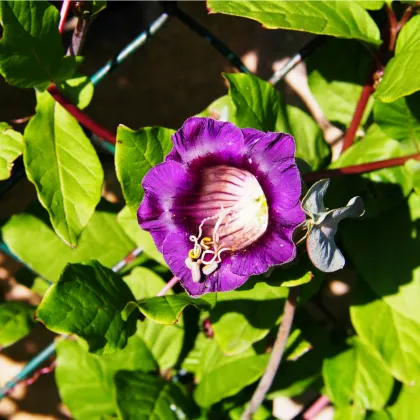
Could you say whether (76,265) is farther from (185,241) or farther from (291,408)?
(291,408)

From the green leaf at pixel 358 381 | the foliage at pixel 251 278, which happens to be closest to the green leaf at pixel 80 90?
the foliage at pixel 251 278

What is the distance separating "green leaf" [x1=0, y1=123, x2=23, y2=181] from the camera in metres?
0.78

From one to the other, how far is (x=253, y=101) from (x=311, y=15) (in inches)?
5.2

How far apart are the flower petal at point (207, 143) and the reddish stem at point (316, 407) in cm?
75

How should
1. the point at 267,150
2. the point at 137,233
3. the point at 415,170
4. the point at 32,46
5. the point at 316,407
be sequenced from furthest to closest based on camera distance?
the point at 316,407, the point at 137,233, the point at 415,170, the point at 32,46, the point at 267,150

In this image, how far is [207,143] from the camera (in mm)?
667

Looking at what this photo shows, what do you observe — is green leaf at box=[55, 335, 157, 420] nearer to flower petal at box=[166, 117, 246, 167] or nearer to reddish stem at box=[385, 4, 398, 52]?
flower petal at box=[166, 117, 246, 167]

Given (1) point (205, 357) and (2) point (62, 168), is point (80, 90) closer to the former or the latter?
(2) point (62, 168)

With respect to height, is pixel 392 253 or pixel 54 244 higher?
pixel 54 244

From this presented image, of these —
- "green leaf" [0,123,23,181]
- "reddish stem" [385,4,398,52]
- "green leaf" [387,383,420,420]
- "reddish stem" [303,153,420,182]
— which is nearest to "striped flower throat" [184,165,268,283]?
"reddish stem" [303,153,420,182]

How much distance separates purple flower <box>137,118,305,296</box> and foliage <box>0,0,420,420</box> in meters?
0.04

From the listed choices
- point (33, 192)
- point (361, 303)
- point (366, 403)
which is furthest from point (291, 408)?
point (33, 192)

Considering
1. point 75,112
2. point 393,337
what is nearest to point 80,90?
point 75,112

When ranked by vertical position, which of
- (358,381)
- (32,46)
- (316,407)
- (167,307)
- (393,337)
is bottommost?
(316,407)
